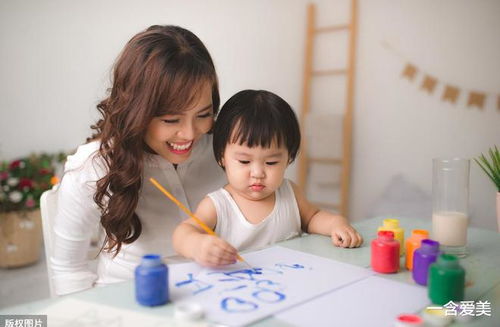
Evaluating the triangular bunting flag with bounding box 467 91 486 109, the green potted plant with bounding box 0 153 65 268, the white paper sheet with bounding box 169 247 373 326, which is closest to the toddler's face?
the white paper sheet with bounding box 169 247 373 326

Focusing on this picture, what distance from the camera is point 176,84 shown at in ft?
3.46

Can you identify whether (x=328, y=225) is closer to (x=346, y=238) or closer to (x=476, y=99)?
(x=346, y=238)

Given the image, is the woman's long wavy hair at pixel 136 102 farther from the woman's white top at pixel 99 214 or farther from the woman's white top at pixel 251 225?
the woman's white top at pixel 251 225

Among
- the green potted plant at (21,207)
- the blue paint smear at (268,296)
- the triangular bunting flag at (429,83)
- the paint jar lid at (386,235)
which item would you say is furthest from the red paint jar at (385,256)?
the triangular bunting flag at (429,83)

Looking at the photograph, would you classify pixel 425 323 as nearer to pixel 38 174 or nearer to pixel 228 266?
pixel 228 266

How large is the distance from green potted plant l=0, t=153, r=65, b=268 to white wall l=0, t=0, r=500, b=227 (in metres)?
0.13

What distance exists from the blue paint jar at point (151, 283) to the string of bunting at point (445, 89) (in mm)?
2665

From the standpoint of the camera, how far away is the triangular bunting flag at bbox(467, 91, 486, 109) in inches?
108

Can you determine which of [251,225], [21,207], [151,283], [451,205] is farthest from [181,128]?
[21,207]

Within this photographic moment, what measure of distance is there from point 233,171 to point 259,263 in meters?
0.30

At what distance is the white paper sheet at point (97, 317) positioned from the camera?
59 centimetres

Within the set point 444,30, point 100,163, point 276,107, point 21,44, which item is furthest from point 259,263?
point 444,30

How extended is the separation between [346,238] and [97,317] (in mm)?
583

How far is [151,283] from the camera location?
64 cm
